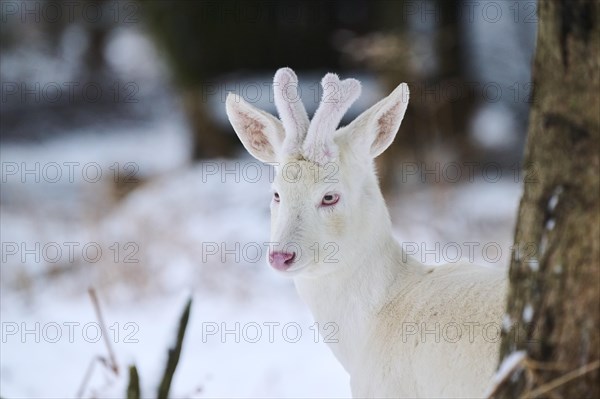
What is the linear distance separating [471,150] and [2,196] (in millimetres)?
5222

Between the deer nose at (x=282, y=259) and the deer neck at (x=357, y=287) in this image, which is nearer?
the deer nose at (x=282, y=259)

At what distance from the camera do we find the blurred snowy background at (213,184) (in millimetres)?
5184

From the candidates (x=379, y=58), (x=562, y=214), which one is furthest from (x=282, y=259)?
(x=379, y=58)

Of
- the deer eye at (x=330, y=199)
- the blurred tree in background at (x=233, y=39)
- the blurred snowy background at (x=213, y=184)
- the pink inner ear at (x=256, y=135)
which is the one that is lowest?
the blurred snowy background at (x=213, y=184)

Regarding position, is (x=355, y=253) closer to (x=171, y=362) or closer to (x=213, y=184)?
(x=171, y=362)

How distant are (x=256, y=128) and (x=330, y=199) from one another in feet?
1.54

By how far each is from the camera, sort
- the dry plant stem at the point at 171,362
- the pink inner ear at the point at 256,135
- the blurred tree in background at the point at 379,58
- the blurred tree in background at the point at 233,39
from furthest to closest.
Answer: the blurred tree in background at the point at 233,39, the blurred tree in background at the point at 379,58, the pink inner ear at the point at 256,135, the dry plant stem at the point at 171,362

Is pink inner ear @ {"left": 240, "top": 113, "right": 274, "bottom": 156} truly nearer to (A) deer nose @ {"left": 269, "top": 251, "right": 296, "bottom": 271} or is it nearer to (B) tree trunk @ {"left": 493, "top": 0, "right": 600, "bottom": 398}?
(A) deer nose @ {"left": 269, "top": 251, "right": 296, "bottom": 271}

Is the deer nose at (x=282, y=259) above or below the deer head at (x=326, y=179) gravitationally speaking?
below

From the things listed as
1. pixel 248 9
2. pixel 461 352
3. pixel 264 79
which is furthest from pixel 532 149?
pixel 248 9

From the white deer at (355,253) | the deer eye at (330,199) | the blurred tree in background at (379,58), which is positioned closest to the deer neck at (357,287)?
the white deer at (355,253)

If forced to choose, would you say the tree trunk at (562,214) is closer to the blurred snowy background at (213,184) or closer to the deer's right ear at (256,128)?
the blurred snowy background at (213,184)

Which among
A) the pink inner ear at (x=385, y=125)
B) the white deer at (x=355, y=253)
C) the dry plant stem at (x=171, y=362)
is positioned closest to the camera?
the dry plant stem at (x=171, y=362)

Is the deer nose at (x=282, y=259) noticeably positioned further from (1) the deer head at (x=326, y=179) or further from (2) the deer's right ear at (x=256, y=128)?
(2) the deer's right ear at (x=256, y=128)
